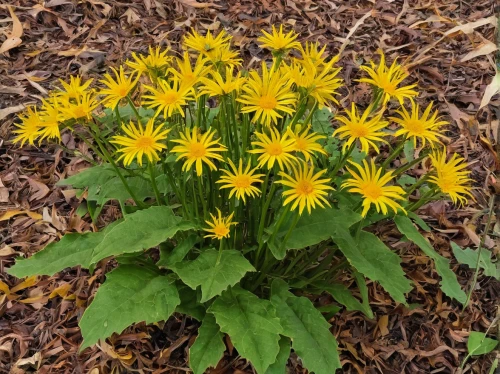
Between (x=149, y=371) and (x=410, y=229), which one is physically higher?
(x=410, y=229)

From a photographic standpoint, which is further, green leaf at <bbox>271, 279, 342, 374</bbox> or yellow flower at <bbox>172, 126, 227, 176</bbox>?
green leaf at <bbox>271, 279, 342, 374</bbox>

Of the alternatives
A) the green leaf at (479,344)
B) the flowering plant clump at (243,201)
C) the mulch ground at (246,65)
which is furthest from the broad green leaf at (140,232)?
the green leaf at (479,344)

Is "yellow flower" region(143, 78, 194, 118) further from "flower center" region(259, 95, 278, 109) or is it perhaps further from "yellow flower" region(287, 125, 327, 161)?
"yellow flower" region(287, 125, 327, 161)

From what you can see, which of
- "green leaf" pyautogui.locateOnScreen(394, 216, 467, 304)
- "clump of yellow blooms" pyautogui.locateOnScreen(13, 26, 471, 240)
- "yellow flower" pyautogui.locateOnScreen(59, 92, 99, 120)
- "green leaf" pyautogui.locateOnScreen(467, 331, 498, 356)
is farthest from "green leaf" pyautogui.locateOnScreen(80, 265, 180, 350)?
"green leaf" pyautogui.locateOnScreen(467, 331, 498, 356)

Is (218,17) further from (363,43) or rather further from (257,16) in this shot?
(363,43)

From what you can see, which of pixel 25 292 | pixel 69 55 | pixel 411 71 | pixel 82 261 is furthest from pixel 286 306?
pixel 69 55

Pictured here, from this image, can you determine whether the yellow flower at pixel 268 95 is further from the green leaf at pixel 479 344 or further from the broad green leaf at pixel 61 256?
the green leaf at pixel 479 344

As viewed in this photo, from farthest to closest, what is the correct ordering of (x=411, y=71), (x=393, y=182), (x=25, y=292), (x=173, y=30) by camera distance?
(x=173, y=30), (x=411, y=71), (x=393, y=182), (x=25, y=292)
